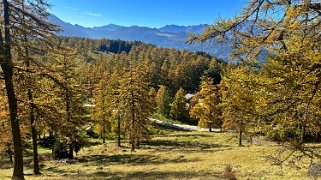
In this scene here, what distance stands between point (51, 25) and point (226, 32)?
11011mm

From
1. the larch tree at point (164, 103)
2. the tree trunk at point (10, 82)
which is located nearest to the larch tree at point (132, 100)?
the tree trunk at point (10, 82)

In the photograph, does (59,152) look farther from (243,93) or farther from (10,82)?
(243,93)

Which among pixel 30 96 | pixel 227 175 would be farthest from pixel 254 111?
pixel 30 96

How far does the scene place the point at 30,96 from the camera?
82.4 ft

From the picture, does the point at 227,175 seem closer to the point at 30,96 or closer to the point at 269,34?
the point at 269,34

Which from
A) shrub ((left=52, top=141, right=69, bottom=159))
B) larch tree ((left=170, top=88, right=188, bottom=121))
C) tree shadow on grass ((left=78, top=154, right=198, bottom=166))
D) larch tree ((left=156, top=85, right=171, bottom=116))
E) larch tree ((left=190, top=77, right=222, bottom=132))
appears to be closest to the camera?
tree shadow on grass ((left=78, top=154, right=198, bottom=166))

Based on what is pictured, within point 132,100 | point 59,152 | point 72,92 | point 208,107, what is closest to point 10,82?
point 72,92

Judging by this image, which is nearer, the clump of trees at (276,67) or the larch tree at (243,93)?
the clump of trees at (276,67)

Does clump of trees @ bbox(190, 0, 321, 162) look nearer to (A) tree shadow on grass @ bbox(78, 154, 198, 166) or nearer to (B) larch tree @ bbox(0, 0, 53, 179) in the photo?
(B) larch tree @ bbox(0, 0, 53, 179)

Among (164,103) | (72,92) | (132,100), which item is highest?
(72,92)

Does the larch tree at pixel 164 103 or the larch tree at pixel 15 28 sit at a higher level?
the larch tree at pixel 15 28

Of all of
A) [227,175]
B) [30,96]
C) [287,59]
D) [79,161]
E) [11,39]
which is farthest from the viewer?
[79,161]

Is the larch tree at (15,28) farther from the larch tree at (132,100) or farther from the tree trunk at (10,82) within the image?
the larch tree at (132,100)

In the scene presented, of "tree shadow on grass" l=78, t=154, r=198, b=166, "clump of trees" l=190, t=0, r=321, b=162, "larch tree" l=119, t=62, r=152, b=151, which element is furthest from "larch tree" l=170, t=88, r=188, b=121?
"clump of trees" l=190, t=0, r=321, b=162
